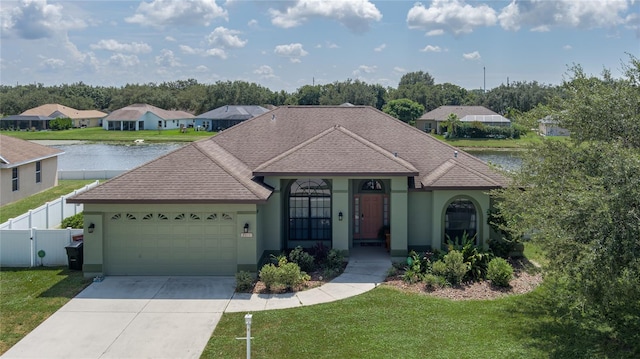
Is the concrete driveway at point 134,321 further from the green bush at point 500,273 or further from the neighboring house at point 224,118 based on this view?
the neighboring house at point 224,118

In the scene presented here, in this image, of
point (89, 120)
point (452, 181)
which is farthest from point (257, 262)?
point (89, 120)

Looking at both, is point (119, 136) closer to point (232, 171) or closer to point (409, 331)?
point (232, 171)

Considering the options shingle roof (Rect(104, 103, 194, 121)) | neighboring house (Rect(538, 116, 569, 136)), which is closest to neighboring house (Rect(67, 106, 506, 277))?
neighboring house (Rect(538, 116, 569, 136))

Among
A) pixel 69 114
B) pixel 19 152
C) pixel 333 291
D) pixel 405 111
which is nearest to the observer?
pixel 333 291

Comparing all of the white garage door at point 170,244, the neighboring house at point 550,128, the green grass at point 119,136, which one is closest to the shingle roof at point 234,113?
the green grass at point 119,136

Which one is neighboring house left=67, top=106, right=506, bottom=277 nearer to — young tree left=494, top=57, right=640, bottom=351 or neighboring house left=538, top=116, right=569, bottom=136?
neighboring house left=538, top=116, right=569, bottom=136

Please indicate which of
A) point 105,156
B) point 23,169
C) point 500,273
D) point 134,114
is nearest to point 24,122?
point 134,114

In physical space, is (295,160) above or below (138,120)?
below
